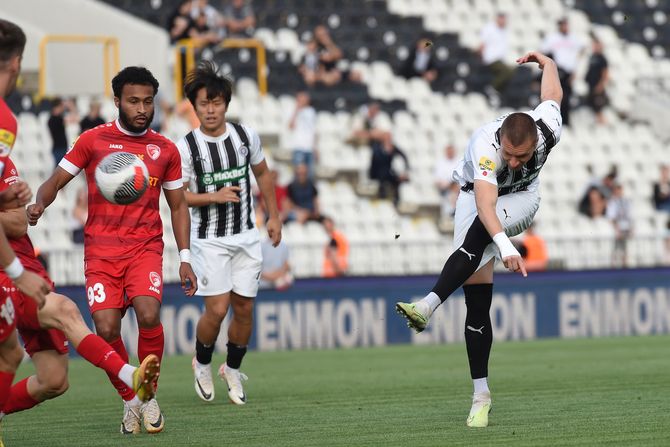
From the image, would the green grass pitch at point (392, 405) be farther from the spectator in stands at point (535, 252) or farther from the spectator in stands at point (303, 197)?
the spectator in stands at point (303, 197)

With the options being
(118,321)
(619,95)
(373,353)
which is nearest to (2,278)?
(118,321)

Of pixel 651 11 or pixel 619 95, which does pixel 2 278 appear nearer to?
pixel 619 95

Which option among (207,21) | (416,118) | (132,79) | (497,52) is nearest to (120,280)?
(132,79)

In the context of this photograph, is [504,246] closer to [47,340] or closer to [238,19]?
[47,340]

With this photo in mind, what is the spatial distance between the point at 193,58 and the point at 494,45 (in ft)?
20.2

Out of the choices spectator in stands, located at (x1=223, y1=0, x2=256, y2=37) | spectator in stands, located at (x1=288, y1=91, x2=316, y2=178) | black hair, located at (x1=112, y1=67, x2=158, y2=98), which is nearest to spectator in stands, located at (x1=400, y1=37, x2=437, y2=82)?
spectator in stands, located at (x1=223, y1=0, x2=256, y2=37)

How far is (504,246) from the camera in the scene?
292 inches

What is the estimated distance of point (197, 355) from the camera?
10109 millimetres

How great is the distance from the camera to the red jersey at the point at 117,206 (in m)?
8.20

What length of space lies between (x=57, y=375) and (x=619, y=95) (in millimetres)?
19861

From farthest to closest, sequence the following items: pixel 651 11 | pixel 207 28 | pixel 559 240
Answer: pixel 651 11
pixel 207 28
pixel 559 240

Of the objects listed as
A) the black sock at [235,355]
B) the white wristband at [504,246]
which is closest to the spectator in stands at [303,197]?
the black sock at [235,355]

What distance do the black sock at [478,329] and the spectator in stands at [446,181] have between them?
40.2ft

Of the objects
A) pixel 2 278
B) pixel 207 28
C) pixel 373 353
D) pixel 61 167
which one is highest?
pixel 207 28
